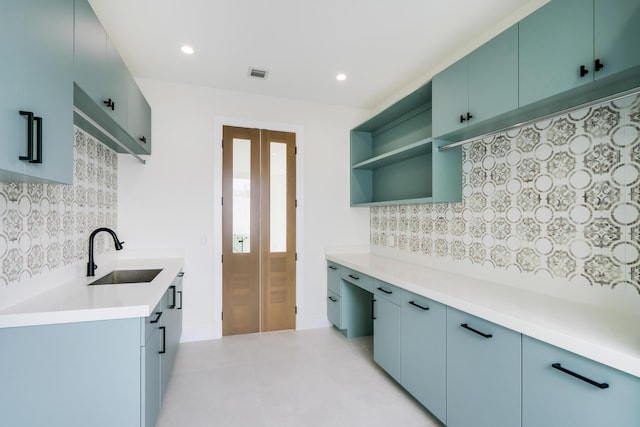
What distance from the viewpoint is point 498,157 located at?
2.13 meters

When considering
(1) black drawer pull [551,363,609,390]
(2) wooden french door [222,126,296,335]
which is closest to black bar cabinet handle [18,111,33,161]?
(1) black drawer pull [551,363,609,390]

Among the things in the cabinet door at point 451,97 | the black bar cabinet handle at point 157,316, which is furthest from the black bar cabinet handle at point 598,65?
the black bar cabinet handle at point 157,316

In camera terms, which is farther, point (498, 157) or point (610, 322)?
point (498, 157)

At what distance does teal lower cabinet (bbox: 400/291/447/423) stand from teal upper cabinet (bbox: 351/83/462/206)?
2.77 feet

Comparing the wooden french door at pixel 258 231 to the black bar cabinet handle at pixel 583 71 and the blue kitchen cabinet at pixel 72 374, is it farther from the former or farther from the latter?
the black bar cabinet handle at pixel 583 71

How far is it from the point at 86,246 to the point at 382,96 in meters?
3.21

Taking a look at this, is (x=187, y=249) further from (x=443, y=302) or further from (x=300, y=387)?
(x=443, y=302)

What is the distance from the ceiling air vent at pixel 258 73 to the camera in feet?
9.50

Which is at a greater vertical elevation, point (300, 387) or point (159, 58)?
point (159, 58)

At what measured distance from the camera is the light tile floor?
80.4 inches

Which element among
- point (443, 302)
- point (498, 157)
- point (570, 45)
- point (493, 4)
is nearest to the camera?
point (570, 45)

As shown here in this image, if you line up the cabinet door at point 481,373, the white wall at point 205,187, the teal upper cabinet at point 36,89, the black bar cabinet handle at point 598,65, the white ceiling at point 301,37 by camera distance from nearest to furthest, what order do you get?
the teal upper cabinet at point 36,89
the black bar cabinet handle at point 598,65
the cabinet door at point 481,373
the white ceiling at point 301,37
the white wall at point 205,187

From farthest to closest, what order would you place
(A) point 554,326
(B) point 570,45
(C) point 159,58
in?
(C) point 159,58
(B) point 570,45
(A) point 554,326

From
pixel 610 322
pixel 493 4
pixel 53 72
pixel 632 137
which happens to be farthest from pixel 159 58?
pixel 610 322
